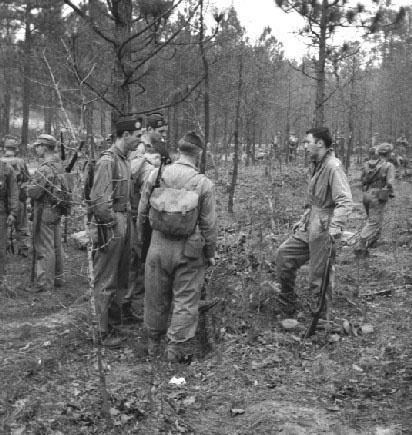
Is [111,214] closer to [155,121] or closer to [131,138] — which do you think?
[131,138]

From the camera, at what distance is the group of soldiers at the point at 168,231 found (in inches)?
187

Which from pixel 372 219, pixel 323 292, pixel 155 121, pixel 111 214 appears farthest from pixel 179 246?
pixel 372 219

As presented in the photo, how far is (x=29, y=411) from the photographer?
352 cm

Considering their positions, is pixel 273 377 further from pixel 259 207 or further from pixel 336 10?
pixel 336 10

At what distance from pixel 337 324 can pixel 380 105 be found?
2918 cm

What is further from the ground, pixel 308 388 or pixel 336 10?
pixel 336 10

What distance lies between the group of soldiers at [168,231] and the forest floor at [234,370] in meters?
0.30

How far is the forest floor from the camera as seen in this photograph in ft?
11.6

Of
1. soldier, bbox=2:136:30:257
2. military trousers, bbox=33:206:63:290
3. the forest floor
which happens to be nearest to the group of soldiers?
the forest floor

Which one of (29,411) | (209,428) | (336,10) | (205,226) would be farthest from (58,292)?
(336,10)

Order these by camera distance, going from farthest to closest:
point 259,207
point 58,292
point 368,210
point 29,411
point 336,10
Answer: point 259,207 < point 336,10 < point 368,210 < point 58,292 < point 29,411

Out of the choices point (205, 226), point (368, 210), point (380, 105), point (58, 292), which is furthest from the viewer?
point (380, 105)

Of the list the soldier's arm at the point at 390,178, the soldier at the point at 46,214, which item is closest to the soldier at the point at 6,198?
the soldier at the point at 46,214

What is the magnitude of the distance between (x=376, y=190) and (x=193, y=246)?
18.3 ft
